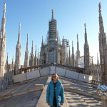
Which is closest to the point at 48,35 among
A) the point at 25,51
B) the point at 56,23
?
the point at 56,23

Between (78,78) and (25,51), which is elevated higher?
(25,51)

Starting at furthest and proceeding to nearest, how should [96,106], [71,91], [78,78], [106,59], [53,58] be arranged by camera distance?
[53,58], [78,78], [106,59], [71,91], [96,106]

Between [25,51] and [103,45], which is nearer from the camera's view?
[103,45]

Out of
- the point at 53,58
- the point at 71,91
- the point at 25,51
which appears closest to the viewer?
the point at 71,91

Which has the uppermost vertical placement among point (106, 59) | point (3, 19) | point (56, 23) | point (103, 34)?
point (56, 23)

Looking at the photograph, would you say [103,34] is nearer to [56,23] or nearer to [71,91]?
[71,91]

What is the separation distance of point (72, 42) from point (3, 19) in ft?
129

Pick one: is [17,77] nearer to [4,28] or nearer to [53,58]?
[4,28]

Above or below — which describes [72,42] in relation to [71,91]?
above

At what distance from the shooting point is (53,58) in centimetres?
6719

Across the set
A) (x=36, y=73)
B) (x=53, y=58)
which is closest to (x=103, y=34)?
(x=36, y=73)

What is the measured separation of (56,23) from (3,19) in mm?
37958

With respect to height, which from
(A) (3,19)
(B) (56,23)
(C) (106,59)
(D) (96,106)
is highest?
(B) (56,23)

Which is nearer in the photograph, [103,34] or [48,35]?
[103,34]
